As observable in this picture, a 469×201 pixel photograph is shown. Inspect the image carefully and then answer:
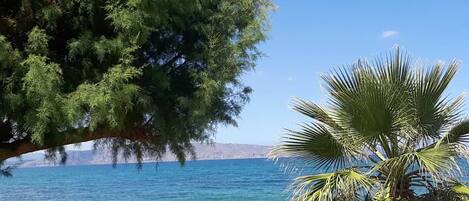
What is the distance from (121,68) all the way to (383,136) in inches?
142

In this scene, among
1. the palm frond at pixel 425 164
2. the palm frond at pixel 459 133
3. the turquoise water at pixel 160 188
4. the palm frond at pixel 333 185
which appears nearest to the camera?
the palm frond at pixel 425 164

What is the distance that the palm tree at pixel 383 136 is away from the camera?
7762 millimetres

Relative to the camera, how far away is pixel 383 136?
7.95 metres

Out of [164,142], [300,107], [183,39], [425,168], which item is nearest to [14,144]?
[164,142]

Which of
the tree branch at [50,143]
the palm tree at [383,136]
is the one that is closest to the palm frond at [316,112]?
the palm tree at [383,136]

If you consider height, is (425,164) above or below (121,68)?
below

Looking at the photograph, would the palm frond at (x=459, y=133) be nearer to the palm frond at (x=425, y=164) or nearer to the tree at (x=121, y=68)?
the palm frond at (x=425, y=164)

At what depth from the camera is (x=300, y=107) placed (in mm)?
8781

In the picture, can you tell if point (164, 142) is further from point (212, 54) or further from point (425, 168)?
point (425, 168)

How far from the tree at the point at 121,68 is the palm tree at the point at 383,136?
208cm

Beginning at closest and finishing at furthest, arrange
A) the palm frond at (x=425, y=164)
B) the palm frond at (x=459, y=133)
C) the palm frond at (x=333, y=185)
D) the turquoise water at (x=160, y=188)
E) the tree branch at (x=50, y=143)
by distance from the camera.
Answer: the palm frond at (x=425, y=164)
the palm frond at (x=333, y=185)
the palm frond at (x=459, y=133)
the tree branch at (x=50, y=143)
the turquoise water at (x=160, y=188)

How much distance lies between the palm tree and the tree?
208cm

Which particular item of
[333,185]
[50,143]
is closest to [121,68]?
[50,143]

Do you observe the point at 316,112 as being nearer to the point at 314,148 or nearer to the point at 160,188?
the point at 314,148
